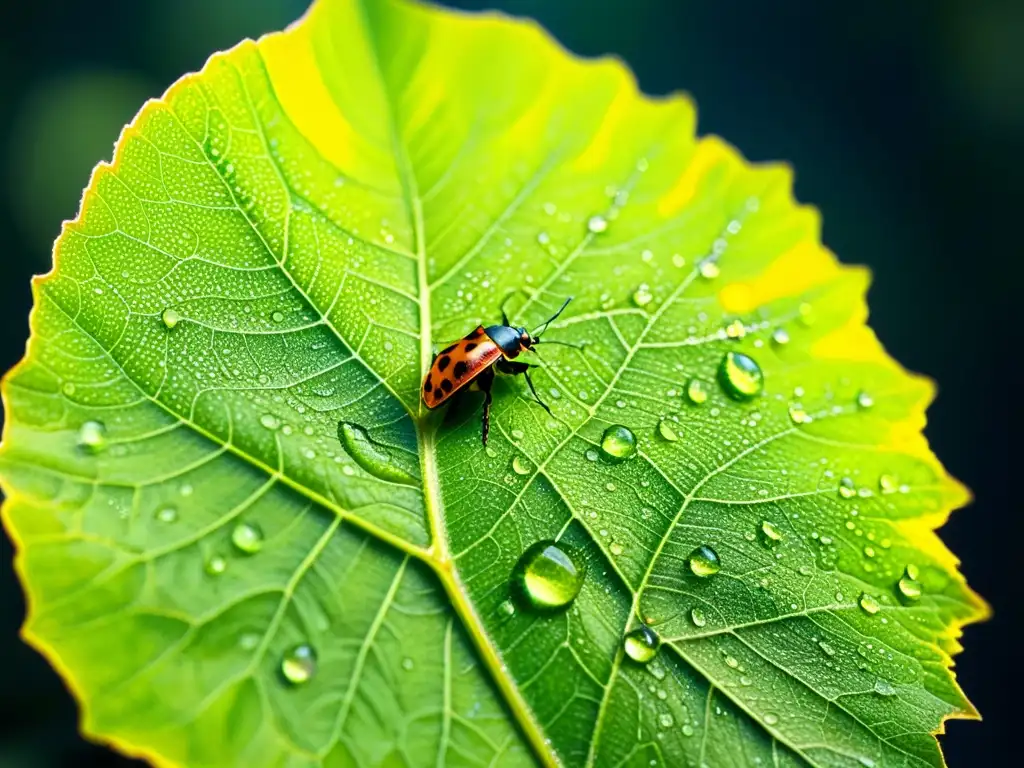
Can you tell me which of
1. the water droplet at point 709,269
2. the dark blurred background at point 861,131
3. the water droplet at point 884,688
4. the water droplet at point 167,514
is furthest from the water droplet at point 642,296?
the dark blurred background at point 861,131

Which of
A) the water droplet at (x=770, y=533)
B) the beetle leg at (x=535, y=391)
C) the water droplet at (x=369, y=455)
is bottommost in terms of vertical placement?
the water droplet at (x=369, y=455)

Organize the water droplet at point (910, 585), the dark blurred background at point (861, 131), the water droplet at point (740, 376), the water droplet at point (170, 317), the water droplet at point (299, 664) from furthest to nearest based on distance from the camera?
1. the dark blurred background at point (861, 131)
2. the water droplet at point (740, 376)
3. the water droplet at point (910, 585)
4. the water droplet at point (170, 317)
5. the water droplet at point (299, 664)

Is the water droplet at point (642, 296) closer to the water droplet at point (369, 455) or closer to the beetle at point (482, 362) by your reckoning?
the beetle at point (482, 362)

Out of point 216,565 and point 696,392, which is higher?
point 696,392

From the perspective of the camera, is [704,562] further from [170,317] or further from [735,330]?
[170,317]

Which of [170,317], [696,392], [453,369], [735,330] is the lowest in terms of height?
[170,317]

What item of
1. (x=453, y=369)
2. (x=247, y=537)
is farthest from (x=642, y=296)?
(x=247, y=537)
